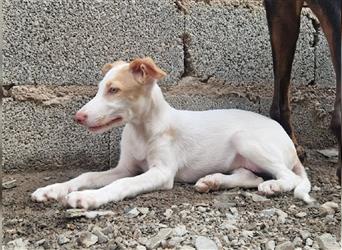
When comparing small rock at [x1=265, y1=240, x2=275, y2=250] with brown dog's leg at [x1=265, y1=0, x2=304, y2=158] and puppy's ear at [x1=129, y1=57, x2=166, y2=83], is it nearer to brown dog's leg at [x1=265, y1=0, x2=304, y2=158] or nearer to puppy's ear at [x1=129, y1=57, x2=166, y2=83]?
puppy's ear at [x1=129, y1=57, x2=166, y2=83]

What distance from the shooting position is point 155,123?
2.94 meters

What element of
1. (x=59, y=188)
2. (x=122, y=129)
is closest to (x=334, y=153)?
(x=122, y=129)

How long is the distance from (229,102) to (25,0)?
4.54 feet

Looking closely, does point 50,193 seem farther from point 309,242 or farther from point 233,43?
point 233,43

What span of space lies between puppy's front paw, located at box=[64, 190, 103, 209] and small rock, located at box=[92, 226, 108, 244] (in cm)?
20

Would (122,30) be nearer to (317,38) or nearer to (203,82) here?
(203,82)

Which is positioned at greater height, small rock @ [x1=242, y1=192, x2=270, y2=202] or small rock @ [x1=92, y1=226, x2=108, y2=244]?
small rock @ [x1=92, y1=226, x2=108, y2=244]

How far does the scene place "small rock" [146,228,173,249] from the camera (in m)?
2.12

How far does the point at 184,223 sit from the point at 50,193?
2.26 feet

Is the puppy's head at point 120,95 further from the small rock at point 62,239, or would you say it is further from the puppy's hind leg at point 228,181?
the small rock at point 62,239

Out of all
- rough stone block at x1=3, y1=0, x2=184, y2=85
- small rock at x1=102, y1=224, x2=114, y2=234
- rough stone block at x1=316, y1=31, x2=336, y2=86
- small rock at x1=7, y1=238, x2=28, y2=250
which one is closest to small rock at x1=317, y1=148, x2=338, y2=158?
rough stone block at x1=316, y1=31, x2=336, y2=86

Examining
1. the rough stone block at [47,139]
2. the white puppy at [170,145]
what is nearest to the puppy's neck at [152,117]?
the white puppy at [170,145]

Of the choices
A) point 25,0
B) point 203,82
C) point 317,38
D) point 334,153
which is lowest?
point 334,153

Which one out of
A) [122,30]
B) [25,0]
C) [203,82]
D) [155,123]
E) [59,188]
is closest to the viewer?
[59,188]
